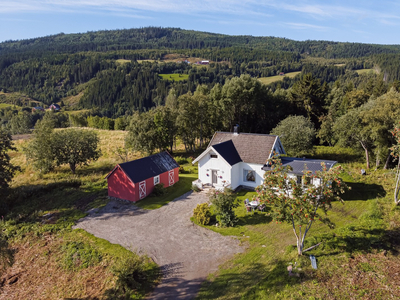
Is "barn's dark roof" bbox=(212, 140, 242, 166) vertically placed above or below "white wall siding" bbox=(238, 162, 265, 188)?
above

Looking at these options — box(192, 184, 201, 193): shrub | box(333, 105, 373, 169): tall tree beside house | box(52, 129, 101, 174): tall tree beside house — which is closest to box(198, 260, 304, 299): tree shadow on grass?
box(192, 184, 201, 193): shrub

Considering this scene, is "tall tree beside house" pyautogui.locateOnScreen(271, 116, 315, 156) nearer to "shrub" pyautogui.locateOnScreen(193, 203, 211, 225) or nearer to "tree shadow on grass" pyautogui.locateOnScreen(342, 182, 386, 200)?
"tree shadow on grass" pyautogui.locateOnScreen(342, 182, 386, 200)

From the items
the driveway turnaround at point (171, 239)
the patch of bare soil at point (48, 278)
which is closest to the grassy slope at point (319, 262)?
the driveway turnaround at point (171, 239)

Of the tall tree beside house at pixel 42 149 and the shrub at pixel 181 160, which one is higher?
the tall tree beside house at pixel 42 149

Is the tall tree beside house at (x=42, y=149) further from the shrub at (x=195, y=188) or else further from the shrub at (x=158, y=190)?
the shrub at (x=195, y=188)

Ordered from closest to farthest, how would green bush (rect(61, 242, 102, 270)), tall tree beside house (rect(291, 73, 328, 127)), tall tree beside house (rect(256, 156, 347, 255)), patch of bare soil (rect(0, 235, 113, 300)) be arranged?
tall tree beside house (rect(256, 156, 347, 255)), patch of bare soil (rect(0, 235, 113, 300)), green bush (rect(61, 242, 102, 270)), tall tree beside house (rect(291, 73, 328, 127))

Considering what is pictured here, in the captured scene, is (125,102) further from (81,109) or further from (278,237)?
(278,237)
